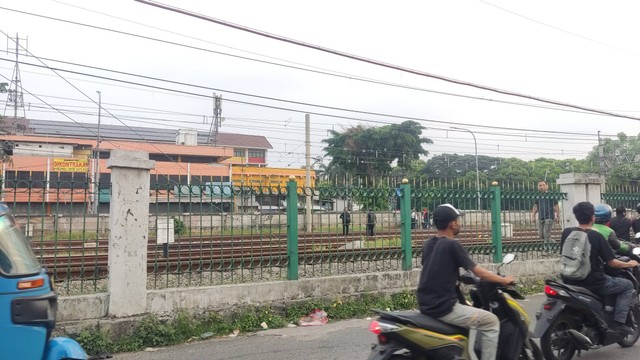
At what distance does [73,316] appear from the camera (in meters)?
5.73

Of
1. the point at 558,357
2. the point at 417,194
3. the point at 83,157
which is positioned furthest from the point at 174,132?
the point at 558,357

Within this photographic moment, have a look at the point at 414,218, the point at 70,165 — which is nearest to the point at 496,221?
the point at 414,218

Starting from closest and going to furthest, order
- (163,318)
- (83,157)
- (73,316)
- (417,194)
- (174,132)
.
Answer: (73,316) → (163,318) → (417,194) → (83,157) → (174,132)

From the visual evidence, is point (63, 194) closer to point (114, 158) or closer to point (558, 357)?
point (114, 158)

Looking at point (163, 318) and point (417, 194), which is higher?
point (417, 194)

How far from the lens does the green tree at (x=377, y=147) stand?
35.8 m

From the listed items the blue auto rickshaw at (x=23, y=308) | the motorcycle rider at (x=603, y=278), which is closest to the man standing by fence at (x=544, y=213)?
the motorcycle rider at (x=603, y=278)

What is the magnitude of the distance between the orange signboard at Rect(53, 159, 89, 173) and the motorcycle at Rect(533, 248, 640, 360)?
1470 inches

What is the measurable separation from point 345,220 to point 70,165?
35155mm

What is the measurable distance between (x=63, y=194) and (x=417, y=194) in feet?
17.7

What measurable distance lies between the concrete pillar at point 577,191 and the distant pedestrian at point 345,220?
525 cm

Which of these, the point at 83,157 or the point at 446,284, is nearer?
the point at 446,284

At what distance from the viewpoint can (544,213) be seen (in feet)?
32.8

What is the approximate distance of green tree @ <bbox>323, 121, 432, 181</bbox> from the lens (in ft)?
118
